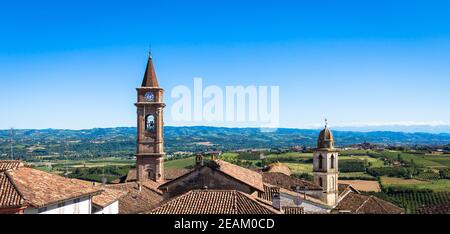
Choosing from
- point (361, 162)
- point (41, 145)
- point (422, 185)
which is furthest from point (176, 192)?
point (41, 145)

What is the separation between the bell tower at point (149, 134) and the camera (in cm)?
4116

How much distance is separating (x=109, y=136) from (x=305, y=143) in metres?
63.3

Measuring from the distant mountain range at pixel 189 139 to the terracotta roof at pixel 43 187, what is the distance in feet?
355

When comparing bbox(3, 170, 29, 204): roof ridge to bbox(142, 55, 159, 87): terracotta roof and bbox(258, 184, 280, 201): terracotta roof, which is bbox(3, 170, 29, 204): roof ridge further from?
bbox(142, 55, 159, 87): terracotta roof

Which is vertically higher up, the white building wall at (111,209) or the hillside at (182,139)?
the white building wall at (111,209)

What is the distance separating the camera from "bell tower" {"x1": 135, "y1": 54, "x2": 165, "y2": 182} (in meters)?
41.2

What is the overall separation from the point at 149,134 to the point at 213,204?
23.9m

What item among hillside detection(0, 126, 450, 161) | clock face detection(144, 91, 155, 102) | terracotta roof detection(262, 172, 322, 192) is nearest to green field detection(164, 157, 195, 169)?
hillside detection(0, 126, 450, 161)

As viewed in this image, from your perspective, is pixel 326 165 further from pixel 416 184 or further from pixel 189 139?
pixel 189 139

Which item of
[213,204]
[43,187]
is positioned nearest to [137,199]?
[43,187]

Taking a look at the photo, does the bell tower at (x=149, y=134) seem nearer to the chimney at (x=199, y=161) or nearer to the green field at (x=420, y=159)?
the chimney at (x=199, y=161)

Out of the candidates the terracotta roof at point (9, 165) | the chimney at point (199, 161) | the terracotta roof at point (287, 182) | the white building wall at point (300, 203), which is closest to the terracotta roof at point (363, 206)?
the terracotta roof at point (287, 182)

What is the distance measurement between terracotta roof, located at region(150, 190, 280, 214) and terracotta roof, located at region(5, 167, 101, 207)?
11.1ft
